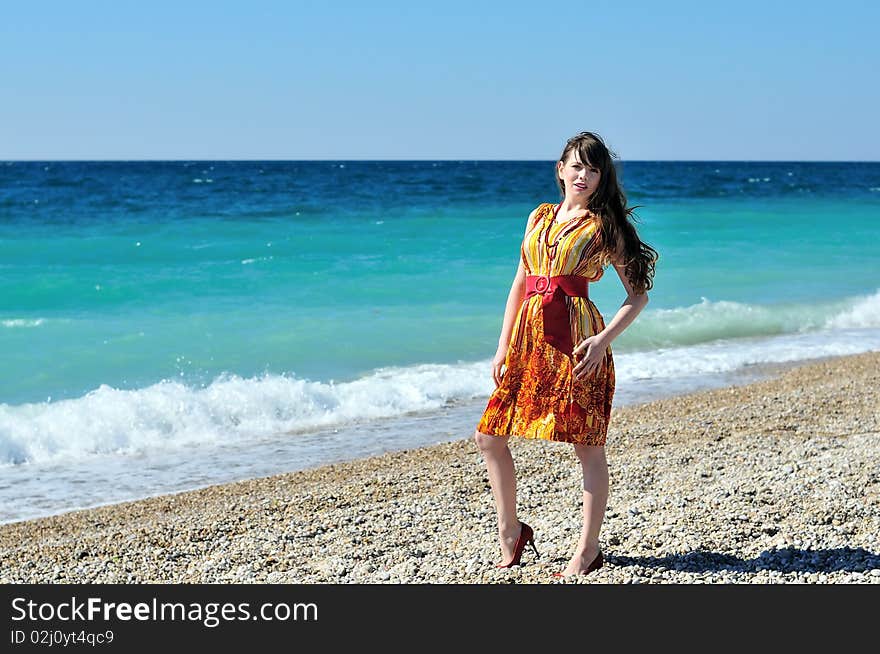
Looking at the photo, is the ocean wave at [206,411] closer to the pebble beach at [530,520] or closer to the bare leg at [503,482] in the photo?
the pebble beach at [530,520]

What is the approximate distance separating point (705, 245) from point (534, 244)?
78.8 feet

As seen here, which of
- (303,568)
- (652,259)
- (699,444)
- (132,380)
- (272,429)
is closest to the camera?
(652,259)

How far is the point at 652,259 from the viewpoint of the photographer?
13.1 ft

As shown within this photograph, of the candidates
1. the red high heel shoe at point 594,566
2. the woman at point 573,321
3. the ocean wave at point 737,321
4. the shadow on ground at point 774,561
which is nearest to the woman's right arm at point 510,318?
the woman at point 573,321

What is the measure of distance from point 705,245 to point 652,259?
78.5 feet

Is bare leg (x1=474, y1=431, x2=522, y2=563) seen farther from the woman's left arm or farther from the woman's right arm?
the woman's left arm

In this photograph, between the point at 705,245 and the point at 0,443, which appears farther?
the point at 705,245

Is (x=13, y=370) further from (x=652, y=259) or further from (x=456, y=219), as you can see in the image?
(x=456, y=219)

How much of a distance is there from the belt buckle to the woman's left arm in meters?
0.26

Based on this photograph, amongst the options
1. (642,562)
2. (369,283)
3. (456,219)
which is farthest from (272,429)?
(456,219)

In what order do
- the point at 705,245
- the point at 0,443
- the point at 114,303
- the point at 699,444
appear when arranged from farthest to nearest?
the point at 705,245
the point at 114,303
the point at 0,443
the point at 699,444

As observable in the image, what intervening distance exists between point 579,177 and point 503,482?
4.14 ft

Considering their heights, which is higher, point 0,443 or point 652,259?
point 652,259

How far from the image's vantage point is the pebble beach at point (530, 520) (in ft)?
14.7
